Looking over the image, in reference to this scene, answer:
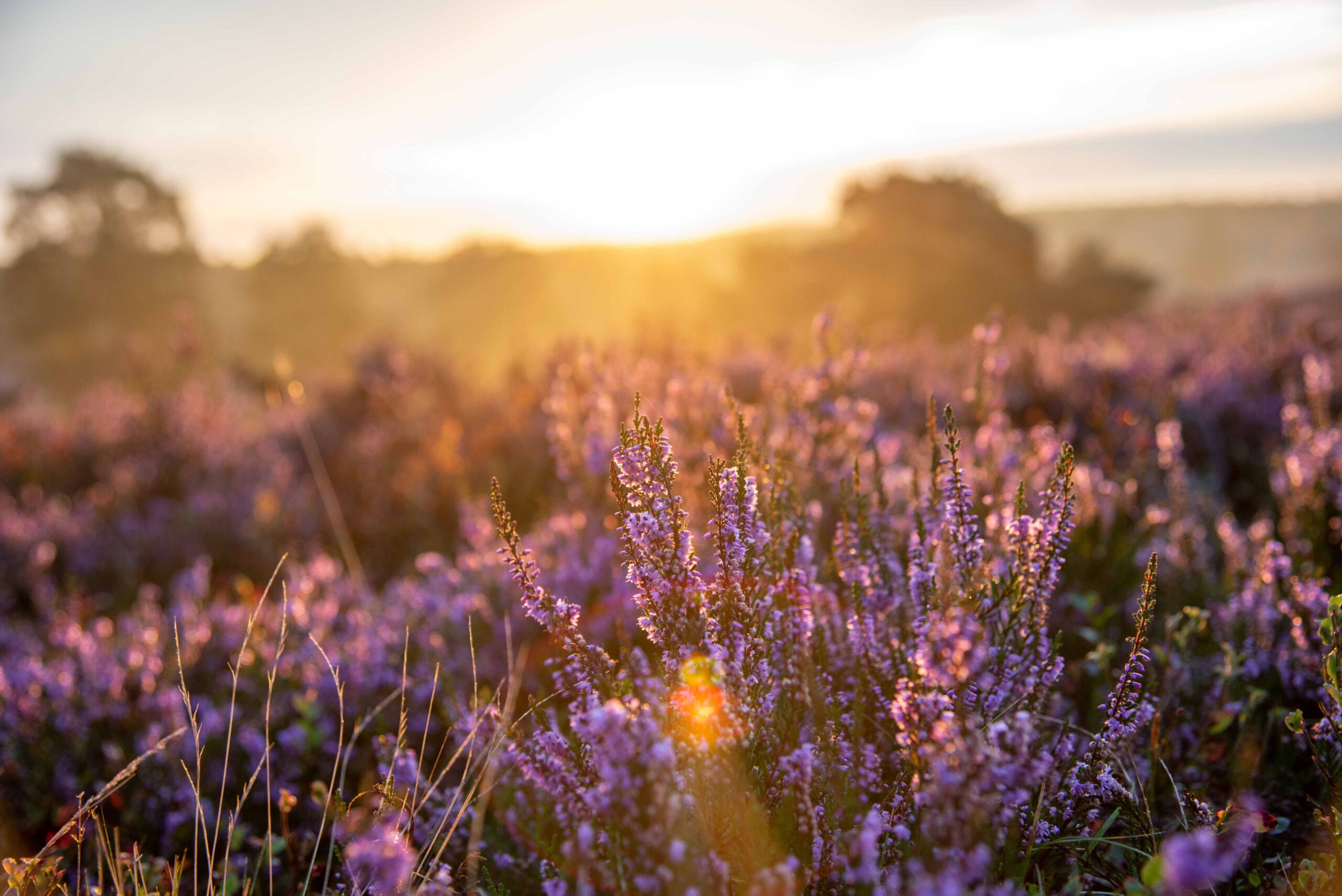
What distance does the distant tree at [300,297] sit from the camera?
33.5m

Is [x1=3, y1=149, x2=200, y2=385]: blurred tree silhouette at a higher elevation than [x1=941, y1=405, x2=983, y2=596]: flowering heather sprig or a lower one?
higher

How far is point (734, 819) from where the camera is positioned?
4.55ft

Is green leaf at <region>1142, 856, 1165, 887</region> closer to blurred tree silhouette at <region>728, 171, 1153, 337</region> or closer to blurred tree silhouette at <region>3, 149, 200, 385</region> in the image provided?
blurred tree silhouette at <region>728, 171, 1153, 337</region>

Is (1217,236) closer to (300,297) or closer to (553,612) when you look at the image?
(300,297)

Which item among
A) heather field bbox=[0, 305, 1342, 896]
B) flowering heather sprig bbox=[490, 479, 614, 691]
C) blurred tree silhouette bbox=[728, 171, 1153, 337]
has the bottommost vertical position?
heather field bbox=[0, 305, 1342, 896]

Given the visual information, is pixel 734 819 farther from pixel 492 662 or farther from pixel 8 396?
pixel 8 396

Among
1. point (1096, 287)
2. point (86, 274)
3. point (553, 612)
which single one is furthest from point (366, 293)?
point (553, 612)

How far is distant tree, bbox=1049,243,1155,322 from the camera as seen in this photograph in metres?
19.4

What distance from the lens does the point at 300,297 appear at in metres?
33.6

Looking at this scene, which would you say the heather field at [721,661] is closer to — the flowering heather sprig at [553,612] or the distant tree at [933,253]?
the flowering heather sprig at [553,612]

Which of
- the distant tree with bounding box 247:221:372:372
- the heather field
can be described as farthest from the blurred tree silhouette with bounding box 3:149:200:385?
the heather field

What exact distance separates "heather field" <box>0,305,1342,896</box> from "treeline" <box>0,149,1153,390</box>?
407cm

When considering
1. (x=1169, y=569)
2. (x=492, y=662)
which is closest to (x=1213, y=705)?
(x=1169, y=569)

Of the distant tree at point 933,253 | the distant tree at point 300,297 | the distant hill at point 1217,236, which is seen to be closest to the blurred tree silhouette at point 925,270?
the distant tree at point 933,253
